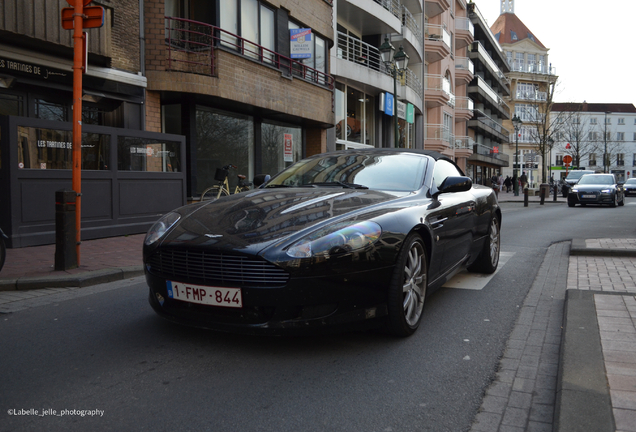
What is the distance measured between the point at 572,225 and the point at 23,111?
12.6m

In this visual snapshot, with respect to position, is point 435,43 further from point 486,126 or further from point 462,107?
point 486,126

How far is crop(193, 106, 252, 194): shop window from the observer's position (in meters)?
14.9

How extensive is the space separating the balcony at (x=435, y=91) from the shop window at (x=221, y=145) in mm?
22858

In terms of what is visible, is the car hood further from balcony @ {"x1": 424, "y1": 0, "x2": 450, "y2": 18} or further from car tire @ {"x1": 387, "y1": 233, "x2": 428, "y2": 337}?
balcony @ {"x1": 424, "y1": 0, "x2": 450, "y2": 18}

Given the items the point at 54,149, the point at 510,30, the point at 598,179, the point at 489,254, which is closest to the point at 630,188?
the point at 598,179

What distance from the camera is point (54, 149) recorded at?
8930mm

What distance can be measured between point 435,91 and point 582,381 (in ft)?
120

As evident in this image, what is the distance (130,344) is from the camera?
11.9ft

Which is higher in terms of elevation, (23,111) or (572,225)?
(23,111)

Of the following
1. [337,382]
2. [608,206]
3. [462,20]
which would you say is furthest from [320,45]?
[462,20]

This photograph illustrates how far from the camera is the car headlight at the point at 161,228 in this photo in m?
3.73

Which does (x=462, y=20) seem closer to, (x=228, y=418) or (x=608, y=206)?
(x=608, y=206)

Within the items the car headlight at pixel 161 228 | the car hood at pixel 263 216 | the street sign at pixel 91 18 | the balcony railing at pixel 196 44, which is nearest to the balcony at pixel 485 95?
the balcony railing at pixel 196 44

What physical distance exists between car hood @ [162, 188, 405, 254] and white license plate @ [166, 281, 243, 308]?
247 millimetres
